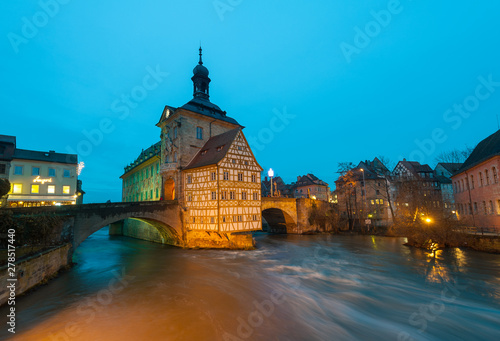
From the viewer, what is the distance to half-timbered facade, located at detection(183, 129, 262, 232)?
2330cm

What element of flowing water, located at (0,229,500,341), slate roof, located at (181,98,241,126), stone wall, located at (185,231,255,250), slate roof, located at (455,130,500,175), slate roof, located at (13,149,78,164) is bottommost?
flowing water, located at (0,229,500,341)

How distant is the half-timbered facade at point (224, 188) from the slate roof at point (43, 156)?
18.0 meters

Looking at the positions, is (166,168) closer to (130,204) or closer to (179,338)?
(130,204)

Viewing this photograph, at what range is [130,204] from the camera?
21797 millimetres

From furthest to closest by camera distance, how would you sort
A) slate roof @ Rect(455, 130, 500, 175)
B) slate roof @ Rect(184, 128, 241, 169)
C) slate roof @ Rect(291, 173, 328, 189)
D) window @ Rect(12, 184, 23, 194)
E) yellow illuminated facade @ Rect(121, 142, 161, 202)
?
slate roof @ Rect(291, 173, 328, 189), yellow illuminated facade @ Rect(121, 142, 161, 202), window @ Rect(12, 184, 23, 194), slate roof @ Rect(184, 128, 241, 169), slate roof @ Rect(455, 130, 500, 175)

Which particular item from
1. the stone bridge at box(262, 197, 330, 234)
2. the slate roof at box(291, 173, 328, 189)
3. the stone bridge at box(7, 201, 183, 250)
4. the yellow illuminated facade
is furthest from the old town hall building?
the slate roof at box(291, 173, 328, 189)

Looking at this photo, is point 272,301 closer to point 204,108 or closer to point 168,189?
point 168,189

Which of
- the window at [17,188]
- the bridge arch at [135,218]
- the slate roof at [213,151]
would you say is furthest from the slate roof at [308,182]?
the window at [17,188]

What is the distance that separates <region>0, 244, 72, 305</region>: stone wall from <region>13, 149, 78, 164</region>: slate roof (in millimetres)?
19993

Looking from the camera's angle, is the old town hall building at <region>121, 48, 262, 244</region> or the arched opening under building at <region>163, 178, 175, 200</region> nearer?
the old town hall building at <region>121, 48, 262, 244</region>

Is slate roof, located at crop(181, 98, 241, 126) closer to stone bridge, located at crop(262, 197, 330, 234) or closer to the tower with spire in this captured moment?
the tower with spire

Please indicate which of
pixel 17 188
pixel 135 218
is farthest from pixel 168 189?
pixel 17 188

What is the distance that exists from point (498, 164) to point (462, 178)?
8895 mm

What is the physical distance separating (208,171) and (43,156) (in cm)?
2326
